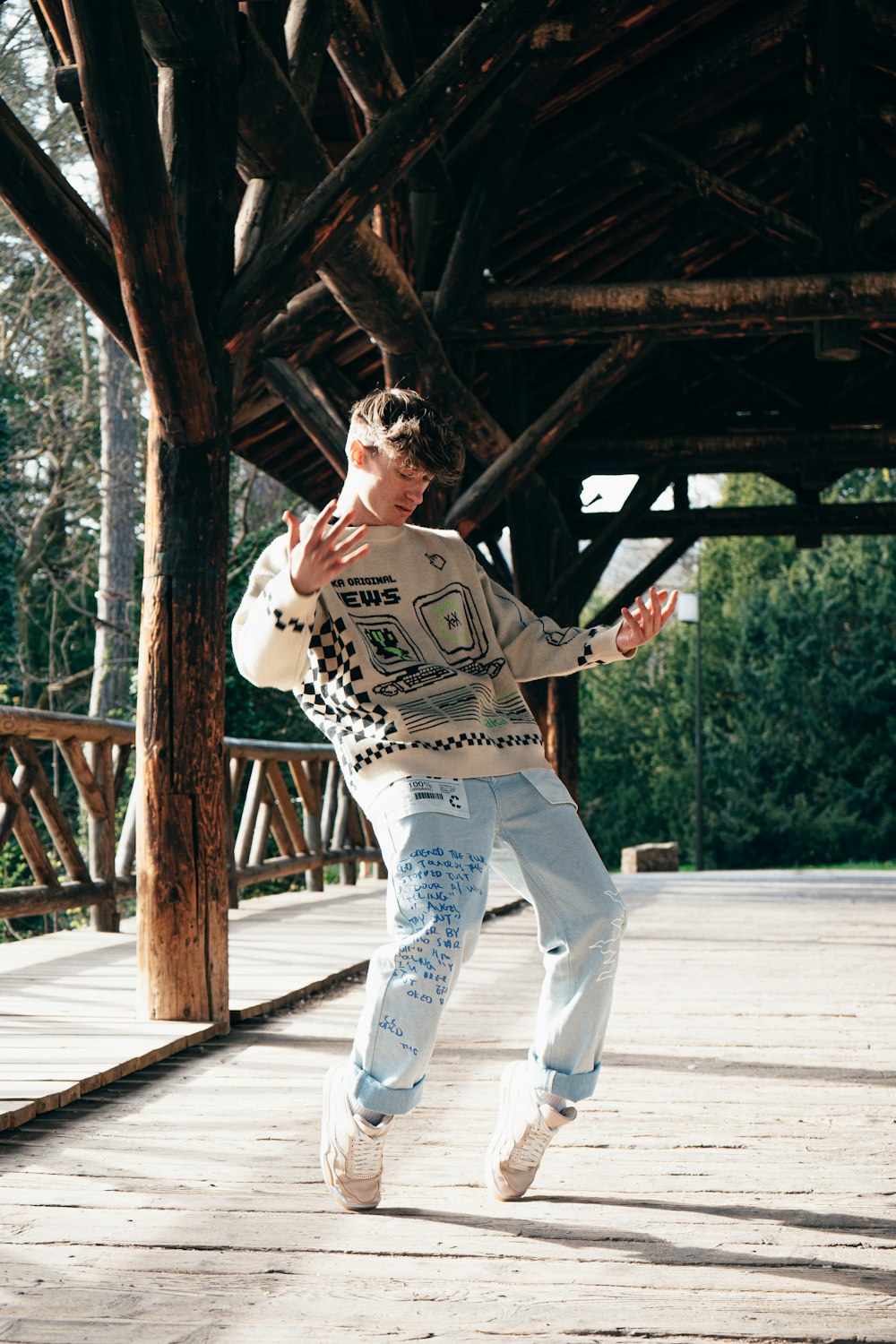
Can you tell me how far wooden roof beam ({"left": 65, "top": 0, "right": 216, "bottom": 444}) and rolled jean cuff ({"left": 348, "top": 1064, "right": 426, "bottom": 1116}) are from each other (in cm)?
217

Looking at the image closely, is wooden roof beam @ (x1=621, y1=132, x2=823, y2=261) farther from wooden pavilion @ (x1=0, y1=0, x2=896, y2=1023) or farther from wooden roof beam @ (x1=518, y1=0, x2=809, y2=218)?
wooden roof beam @ (x1=518, y1=0, x2=809, y2=218)

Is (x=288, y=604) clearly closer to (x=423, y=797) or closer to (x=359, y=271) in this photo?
(x=423, y=797)

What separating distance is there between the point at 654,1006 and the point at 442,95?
2.92 meters

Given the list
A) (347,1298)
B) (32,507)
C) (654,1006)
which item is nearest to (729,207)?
(654,1006)

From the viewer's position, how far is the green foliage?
917 inches

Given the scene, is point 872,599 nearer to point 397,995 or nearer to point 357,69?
point 357,69

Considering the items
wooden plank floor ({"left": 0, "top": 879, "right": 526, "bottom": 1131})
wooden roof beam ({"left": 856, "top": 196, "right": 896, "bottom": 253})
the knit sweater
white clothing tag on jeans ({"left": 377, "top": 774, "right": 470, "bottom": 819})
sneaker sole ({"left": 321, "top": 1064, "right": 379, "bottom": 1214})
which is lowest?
wooden plank floor ({"left": 0, "top": 879, "right": 526, "bottom": 1131})

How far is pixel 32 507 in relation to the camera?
18141mm

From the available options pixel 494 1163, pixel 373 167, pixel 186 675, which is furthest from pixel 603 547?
pixel 494 1163

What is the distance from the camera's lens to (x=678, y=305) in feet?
20.9

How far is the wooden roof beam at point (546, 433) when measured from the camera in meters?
6.68

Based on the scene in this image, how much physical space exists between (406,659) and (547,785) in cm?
32

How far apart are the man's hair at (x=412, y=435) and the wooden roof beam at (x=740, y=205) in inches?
185

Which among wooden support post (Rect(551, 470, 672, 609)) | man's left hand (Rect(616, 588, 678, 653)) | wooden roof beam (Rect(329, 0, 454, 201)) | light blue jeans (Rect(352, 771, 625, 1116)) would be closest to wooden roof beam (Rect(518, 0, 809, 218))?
wooden roof beam (Rect(329, 0, 454, 201))
